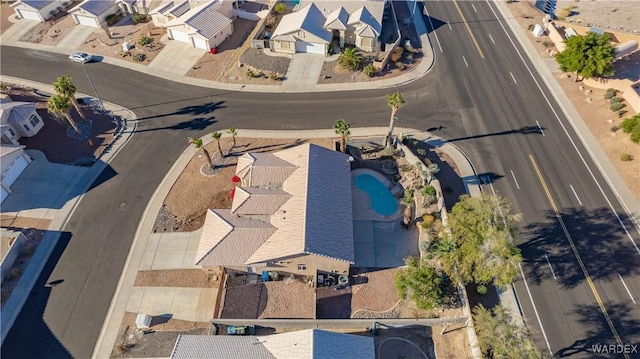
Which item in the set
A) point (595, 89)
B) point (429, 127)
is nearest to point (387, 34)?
point (429, 127)

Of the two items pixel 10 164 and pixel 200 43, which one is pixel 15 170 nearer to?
pixel 10 164

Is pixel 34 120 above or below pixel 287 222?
above

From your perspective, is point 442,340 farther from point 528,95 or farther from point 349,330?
point 528,95

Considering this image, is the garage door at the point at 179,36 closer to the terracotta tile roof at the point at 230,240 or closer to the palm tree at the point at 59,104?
the palm tree at the point at 59,104

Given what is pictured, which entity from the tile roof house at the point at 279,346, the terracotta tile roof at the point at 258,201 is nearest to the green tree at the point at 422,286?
the tile roof house at the point at 279,346

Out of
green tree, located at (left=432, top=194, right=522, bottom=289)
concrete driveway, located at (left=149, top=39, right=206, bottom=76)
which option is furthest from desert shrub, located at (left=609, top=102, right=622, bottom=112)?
concrete driveway, located at (left=149, top=39, right=206, bottom=76)

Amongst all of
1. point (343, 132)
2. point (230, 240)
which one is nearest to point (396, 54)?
point (343, 132)

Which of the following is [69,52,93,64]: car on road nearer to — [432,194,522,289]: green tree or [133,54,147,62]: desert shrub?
[133,54,147,62]: desert shrub
